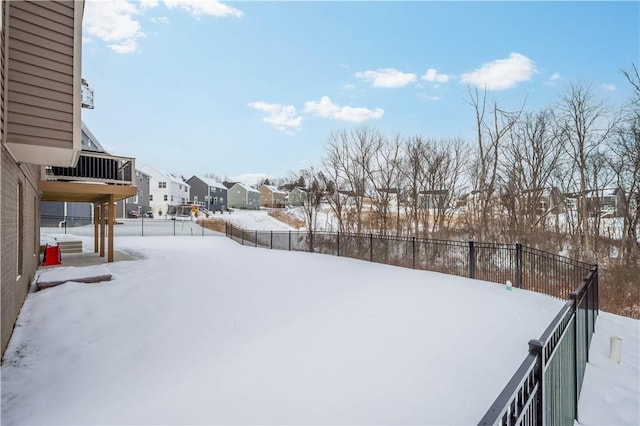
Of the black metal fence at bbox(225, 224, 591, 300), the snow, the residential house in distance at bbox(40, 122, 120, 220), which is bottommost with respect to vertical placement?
the snow

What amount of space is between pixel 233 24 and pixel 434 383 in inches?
560

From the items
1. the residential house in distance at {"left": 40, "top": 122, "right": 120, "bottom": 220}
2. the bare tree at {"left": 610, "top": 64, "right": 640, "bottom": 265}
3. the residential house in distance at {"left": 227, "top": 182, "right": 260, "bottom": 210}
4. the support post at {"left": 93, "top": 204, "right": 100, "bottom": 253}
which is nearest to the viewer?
the bare tree at {"left": 610, "top": 64, "right": 640, "bottom": 265}

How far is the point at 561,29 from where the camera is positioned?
12281 millimetres

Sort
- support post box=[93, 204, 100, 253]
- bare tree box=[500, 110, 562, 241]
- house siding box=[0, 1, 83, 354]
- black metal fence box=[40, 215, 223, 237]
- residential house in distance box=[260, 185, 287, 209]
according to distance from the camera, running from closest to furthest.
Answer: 1. house siding box=[0, 1, 83, 354]
2. support post box=[93, 204, 100, 253]
3. bare tree box=[500, 110, 562, 241]
4. black metal fence box=[40, 215, 223, 237]
5. residential house in distance box=[260, 185, 287, 209]

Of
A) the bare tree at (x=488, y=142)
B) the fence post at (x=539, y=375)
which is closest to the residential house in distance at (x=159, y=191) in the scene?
the bare tree at (x=488, y=142)

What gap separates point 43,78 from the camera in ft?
13.5

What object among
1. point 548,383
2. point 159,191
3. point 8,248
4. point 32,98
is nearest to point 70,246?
point 8,248

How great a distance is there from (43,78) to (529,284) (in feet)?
34.3

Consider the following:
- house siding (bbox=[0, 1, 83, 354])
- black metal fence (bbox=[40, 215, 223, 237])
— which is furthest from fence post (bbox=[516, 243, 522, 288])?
black metal fence (bbox=[40, 215, 223, 237])

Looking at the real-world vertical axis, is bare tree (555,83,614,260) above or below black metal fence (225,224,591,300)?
above

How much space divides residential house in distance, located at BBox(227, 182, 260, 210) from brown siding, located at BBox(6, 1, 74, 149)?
5777 centimetres

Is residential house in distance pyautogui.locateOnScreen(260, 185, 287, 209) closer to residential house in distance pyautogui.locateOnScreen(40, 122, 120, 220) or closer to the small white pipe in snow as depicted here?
residential house in distance pyautogui.locateOnScreen(40, 122, 120, 220)

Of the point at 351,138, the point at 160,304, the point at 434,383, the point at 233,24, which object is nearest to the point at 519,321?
the point at 434,383

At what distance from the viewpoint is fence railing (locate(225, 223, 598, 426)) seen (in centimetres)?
189
